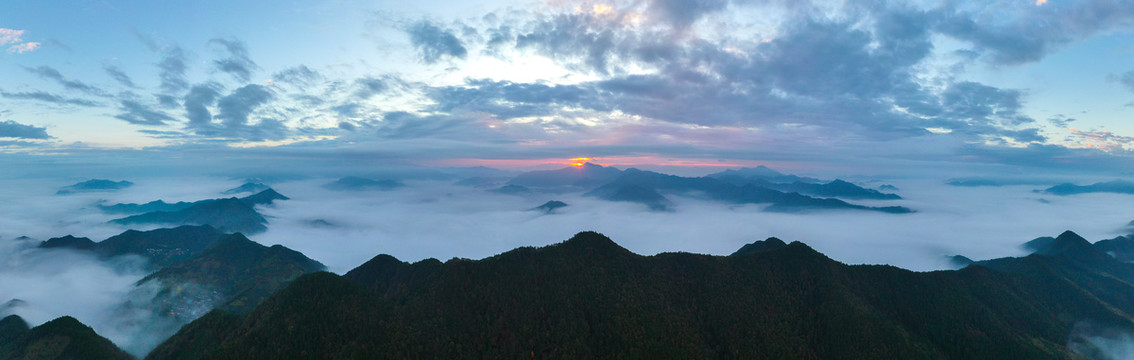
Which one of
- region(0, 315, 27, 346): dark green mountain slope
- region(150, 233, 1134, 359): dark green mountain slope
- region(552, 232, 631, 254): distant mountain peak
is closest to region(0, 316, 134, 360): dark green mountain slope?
region(0, 315, 27, 346): dark green mountain slope

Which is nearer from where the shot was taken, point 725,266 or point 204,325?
point 204,325

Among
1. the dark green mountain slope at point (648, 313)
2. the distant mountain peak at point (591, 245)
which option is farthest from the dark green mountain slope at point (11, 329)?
the distant mountain peak at point (591, 245)

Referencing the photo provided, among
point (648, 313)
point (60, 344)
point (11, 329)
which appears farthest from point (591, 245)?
point (11, 329)

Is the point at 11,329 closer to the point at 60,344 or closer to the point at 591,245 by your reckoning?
the point at 60,344

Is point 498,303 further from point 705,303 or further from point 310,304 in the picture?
point 705,303

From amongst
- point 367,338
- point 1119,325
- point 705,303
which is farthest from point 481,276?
point 1119,325

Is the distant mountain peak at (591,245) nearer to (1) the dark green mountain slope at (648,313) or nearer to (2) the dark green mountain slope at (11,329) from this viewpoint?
(1) the dark green mountain slope at (648,313)
